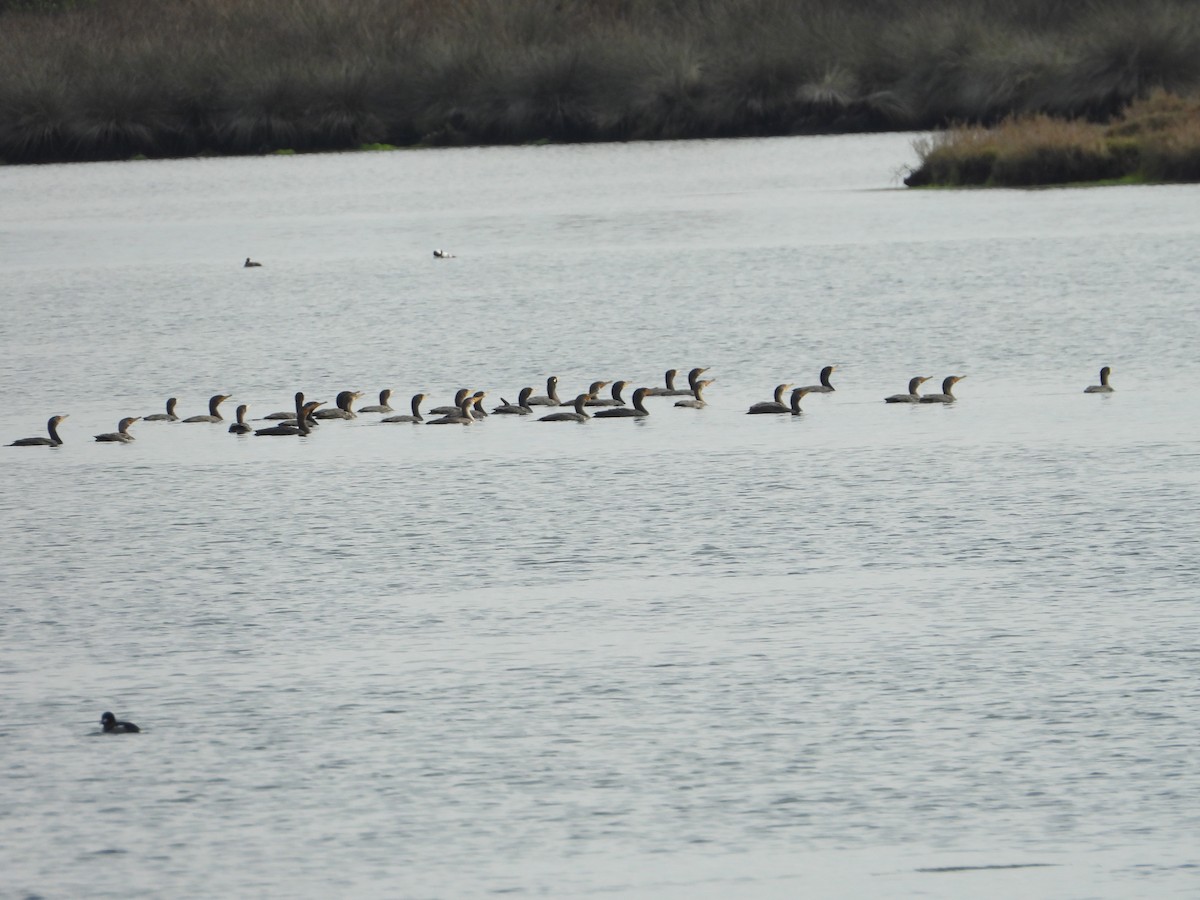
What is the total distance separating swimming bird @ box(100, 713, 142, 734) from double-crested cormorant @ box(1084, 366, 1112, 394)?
46.5 feet

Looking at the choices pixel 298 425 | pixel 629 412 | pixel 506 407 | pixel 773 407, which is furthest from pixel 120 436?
pixel 773 407

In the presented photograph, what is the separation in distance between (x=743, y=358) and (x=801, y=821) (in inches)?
720

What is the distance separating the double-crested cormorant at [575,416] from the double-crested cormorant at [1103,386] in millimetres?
5317

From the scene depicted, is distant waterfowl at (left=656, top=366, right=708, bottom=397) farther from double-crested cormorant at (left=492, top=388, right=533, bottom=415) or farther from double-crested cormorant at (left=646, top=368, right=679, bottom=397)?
double-crested cormorant at (left=492, top=388, right=533, bottom=415)

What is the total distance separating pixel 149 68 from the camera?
72.9 meters

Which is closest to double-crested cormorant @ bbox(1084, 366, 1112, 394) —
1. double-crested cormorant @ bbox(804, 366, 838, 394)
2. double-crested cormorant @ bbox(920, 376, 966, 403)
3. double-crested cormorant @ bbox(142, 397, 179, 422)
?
double-crested cormorant @ bbox(920, 376, 966, 403)

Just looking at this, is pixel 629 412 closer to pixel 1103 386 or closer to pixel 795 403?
pixel 795 403

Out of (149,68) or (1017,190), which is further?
(149,68)

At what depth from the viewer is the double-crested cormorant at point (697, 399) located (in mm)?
24641

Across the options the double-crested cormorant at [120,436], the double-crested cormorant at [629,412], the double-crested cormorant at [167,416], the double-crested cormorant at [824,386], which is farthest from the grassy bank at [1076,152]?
the double-crested cormorant at [120,436]

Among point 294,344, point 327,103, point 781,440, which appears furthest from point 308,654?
point 327,103

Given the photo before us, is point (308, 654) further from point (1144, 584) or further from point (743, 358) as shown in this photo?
point (743, 358)

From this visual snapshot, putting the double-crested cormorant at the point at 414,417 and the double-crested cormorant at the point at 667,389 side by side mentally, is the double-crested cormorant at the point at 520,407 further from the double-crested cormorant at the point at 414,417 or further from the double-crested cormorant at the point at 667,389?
the double-crested cormorant at the point at 667,389

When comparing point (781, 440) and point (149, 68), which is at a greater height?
point (149, 68)
